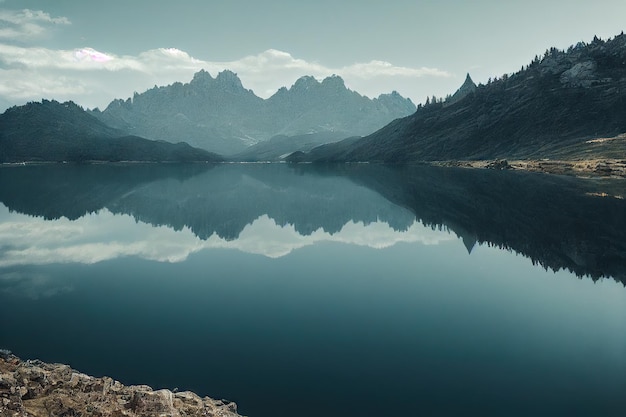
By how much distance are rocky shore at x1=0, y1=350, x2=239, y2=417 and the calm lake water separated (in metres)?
2.49

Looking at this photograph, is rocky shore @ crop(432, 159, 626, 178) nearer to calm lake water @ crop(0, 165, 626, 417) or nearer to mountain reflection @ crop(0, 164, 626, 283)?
mountain reflection @ crop(0, 164, 626, 283)

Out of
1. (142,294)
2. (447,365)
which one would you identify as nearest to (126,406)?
(447,365)

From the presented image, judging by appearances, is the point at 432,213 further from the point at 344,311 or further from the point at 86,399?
the point at 86,399

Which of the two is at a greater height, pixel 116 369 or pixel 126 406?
pixel 126 406

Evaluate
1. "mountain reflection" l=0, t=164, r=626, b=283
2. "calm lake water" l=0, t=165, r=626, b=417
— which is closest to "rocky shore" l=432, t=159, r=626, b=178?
"mountain reflection" l=0, t=164, r=626, b=283

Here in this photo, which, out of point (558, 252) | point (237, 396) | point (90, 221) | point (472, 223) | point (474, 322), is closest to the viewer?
point (237, 396)

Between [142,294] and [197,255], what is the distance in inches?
651

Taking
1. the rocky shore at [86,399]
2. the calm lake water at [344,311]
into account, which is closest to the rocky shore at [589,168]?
the calm lake water at [344,311]

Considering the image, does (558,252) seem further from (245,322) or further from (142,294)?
(142,294)

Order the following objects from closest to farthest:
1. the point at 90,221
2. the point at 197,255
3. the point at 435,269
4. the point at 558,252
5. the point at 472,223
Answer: the point at 435,269, the point at 558,252, the point at 197,255, the point at 472,223, the point at 90,221

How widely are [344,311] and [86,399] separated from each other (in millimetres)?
19577

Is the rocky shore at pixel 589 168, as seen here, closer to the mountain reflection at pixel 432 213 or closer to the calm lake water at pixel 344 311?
the mountain reflection at pixel 432 213

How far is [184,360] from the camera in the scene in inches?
1028

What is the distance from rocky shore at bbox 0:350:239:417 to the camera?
17.9 metres
